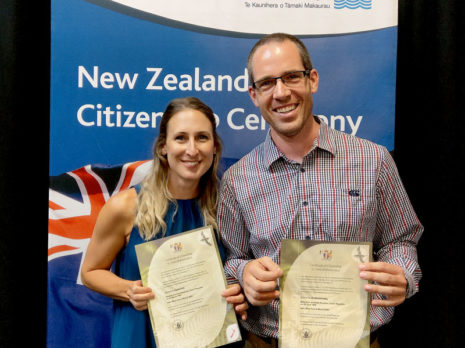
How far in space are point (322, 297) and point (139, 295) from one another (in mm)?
710

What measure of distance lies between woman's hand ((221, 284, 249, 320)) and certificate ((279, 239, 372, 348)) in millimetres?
239

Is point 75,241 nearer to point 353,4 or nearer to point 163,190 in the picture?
point 163,190

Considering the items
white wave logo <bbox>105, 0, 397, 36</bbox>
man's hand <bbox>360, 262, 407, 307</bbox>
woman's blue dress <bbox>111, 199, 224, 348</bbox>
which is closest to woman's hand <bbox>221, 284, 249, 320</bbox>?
woman's blue dress <bbox>111, 199, 224, 348</bbox>

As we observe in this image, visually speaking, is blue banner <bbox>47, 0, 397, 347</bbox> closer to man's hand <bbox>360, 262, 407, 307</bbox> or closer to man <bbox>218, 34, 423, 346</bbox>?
man <bbox>218, 34, 423, 346</bbox>

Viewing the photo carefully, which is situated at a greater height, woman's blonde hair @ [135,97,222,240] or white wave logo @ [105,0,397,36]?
white wave logo @ [105,0,397,36]

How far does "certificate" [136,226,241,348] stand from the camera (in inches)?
66.2

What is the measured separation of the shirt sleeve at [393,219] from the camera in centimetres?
170

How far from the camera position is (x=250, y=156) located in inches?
73.2

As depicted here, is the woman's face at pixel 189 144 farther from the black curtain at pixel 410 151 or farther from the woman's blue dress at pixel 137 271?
the black curtain at pixel 410 151

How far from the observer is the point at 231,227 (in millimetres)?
1834

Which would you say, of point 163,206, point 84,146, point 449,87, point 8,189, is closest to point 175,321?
point 163,206

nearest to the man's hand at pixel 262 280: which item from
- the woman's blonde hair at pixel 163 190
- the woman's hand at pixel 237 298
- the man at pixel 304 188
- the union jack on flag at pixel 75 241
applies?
the man at pixel 304 188

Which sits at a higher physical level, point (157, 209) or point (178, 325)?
point (157, 209)

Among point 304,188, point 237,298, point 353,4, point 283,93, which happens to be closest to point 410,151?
point 353,4
